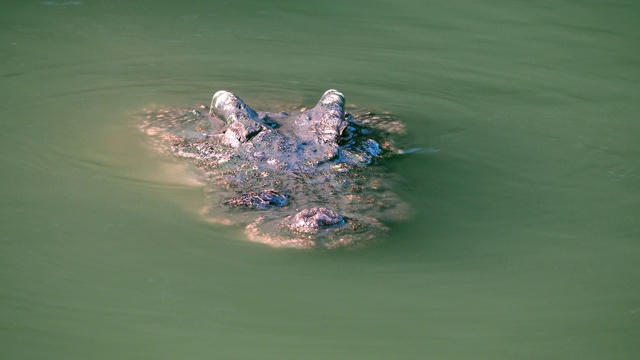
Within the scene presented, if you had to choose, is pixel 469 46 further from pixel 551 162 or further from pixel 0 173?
pixel 0 173

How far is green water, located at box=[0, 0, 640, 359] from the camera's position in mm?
3414

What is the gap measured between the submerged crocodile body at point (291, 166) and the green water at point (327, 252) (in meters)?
0.12

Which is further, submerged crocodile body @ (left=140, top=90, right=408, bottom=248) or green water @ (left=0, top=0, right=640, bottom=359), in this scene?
submerged crocodile body @ (left=140, top=90, right=408, bottom=248)

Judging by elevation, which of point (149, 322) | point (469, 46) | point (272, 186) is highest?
point (469, 46)

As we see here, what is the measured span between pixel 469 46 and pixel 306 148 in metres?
3.51

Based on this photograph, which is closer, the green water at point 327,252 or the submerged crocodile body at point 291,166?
the green water at point 327,252

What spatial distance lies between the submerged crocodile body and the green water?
122 millimetres

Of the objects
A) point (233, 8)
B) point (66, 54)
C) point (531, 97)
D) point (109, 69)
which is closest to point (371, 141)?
point (531, 97)

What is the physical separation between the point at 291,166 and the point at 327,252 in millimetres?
935

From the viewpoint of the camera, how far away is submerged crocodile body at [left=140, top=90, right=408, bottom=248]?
4.03 m

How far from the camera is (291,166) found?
4715 mm

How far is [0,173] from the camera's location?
478 cm

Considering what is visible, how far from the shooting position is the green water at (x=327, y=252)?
3.41 metres

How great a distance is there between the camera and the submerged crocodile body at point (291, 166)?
4.03 m
